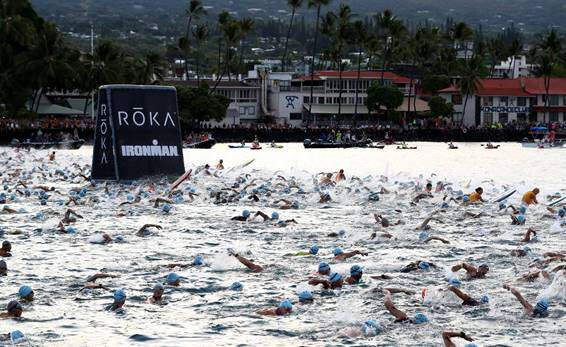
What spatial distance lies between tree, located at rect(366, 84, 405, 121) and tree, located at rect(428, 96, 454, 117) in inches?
163

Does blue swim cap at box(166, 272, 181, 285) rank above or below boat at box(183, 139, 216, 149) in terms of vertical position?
above

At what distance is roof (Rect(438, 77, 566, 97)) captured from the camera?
149m

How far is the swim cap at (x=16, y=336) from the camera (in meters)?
13.8

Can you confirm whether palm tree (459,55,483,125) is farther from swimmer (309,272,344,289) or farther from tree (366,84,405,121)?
swimmer (309,272,344,289)

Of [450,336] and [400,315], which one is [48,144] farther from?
[450,336]

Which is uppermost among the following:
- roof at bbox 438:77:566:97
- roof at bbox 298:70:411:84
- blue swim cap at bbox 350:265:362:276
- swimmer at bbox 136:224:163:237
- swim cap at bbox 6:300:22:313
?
roof at bbox 298:70:411:84

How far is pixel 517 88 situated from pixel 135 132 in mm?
116645

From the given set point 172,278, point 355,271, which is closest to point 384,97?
point 355,271

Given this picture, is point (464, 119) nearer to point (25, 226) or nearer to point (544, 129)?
point (544, 129)

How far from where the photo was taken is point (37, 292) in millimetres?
17062

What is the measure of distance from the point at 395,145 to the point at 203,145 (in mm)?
22700

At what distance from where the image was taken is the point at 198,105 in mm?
123250

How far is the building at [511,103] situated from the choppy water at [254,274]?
118871 millimetres

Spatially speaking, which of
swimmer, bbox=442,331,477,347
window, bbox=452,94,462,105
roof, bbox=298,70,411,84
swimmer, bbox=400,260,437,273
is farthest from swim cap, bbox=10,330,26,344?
window, bbox=452,94,462,105
